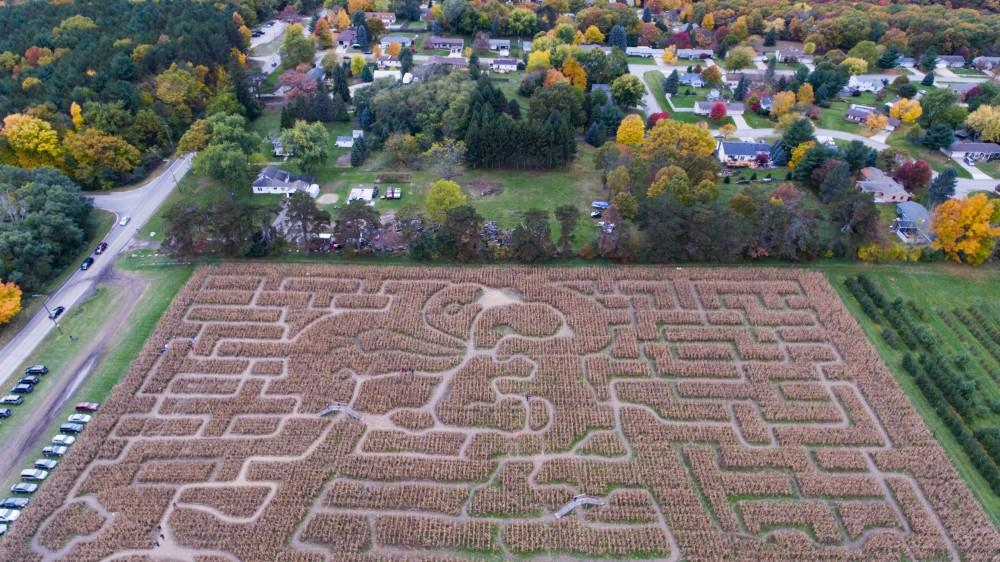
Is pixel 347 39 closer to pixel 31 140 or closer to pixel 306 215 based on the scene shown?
pixel 31 140

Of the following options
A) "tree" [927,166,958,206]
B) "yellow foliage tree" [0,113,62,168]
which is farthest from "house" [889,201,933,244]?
"yellow foliage tree" [0,113,62,168]

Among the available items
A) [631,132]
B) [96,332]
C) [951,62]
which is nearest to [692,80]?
[631,132]

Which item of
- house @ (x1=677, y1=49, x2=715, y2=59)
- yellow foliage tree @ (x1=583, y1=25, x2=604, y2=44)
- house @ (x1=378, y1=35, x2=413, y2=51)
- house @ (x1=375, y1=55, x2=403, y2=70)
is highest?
yellow foliage tree @ (x1=583, y1=25, x2=604, y2=44)

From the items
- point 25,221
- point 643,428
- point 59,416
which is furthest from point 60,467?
point 643,428

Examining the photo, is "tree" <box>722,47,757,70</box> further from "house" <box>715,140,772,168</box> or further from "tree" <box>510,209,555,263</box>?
"tree" <box>510,209,555,263</box>

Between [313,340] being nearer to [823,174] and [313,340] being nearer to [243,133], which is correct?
[243,133]

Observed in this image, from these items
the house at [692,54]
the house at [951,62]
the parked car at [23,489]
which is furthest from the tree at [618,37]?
the parked car at [23,489]
